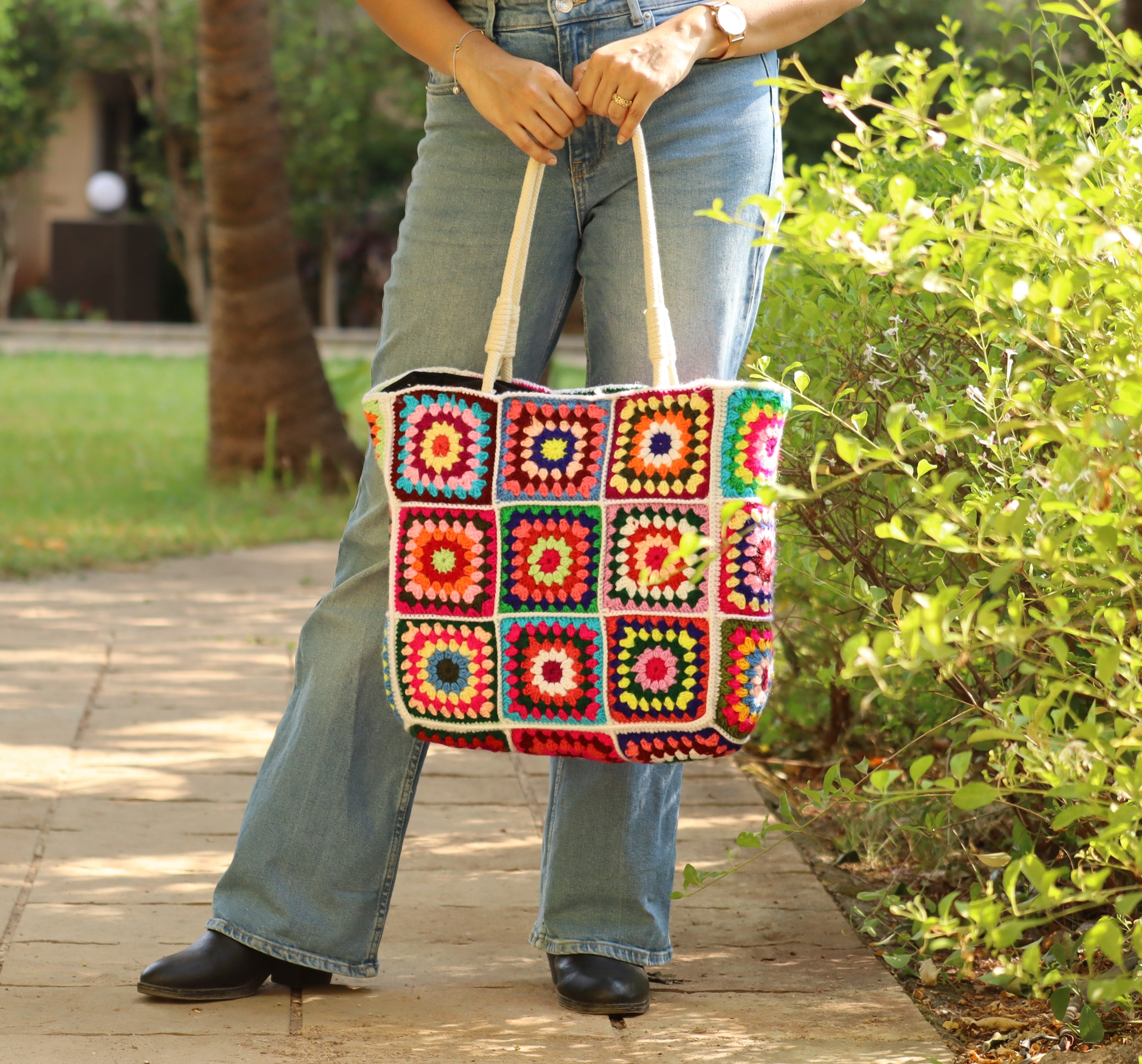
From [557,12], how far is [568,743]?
3.34 ft

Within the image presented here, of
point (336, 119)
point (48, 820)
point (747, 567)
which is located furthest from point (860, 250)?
point (336, 119)

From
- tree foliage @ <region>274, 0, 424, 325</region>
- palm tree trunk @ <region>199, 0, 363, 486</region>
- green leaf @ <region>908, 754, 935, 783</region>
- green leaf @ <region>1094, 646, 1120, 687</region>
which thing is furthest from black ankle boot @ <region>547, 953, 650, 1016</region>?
tree foliage @ <region>274, 0, 424, 325</region>

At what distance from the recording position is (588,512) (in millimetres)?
1902

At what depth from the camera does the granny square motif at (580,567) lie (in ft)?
6.08

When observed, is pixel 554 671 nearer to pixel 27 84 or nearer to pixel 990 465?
pixel 990 465

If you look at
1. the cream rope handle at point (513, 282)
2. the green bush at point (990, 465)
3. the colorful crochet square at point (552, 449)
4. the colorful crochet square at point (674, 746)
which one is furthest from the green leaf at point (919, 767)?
the cream rope handle at point (513, 282)

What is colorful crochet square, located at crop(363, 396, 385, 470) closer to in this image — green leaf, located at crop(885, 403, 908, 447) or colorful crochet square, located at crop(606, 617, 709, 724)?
colorful crochet square, located at crop(606, 617, 709, 724)

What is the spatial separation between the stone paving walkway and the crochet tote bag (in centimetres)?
45

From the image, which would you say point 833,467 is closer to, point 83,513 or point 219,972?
point 219,972

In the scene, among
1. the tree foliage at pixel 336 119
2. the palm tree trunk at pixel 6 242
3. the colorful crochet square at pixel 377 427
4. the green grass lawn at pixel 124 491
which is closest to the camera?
the colorful crochet square at pixel 377 427

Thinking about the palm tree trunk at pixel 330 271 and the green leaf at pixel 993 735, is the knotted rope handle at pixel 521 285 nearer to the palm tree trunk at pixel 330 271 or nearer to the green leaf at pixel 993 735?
the green leaf at pixel 993 735

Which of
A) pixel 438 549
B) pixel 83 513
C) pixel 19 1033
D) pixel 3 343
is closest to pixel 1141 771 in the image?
pixel 438 549

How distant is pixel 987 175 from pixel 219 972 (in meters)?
1.82

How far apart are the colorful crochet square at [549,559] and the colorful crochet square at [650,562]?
0.02 meters
